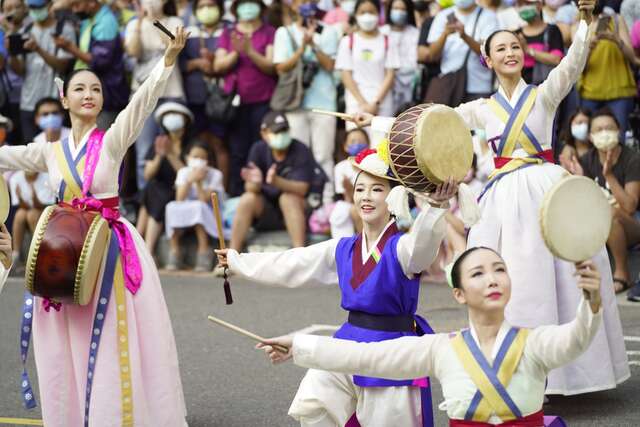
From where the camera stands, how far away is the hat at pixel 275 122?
1060 cm

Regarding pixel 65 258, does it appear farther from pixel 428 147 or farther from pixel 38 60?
pixel 38 60

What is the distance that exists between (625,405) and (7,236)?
3.40 m

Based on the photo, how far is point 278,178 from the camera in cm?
1064

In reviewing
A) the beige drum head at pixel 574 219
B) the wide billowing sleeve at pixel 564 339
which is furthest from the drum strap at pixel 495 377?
the beige drum head at pixel 574 219

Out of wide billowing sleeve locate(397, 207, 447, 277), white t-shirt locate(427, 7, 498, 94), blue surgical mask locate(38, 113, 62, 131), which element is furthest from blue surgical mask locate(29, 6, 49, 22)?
wide billowing sleeve locate(397, 207, 447, 277)

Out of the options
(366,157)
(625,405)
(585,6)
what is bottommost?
(625,405)

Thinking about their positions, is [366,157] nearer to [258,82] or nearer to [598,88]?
[598,88]

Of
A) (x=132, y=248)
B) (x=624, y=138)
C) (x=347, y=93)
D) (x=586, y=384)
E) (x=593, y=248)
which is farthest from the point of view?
(x=347, y=93)

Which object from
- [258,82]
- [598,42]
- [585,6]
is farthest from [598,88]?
[585,6]

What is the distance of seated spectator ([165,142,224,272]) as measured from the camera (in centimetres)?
1098

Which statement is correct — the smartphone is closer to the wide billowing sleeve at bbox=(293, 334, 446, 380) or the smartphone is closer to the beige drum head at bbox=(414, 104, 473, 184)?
the beige drum head at bbox=(414, 104, 473, 184)

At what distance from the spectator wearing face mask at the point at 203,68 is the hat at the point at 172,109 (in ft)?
0.83

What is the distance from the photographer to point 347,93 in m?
10.8

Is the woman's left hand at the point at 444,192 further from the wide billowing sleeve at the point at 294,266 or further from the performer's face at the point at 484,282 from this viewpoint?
the wide billowing sleeve at the point at 294,266
